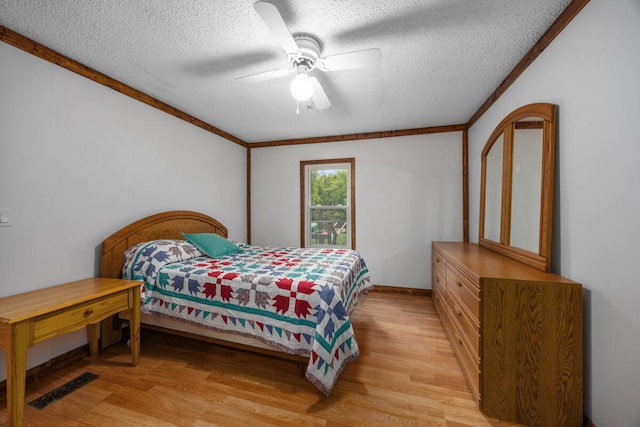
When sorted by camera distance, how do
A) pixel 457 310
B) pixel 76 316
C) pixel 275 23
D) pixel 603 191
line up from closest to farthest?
pixel 603 191
pixel 275 23
pixel 76 316
pixel 457 310

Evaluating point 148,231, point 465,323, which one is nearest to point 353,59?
point 465,323

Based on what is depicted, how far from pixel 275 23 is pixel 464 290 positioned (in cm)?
220

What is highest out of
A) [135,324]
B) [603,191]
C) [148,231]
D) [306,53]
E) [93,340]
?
[306,53]

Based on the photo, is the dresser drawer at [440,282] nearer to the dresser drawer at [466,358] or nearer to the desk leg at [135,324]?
the dresser drawer at [466,358]

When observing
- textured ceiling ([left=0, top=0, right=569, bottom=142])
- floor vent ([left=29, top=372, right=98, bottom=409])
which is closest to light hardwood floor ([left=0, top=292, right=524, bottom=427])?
floor vent ([left=29, top=372, right=98, bottom=409])

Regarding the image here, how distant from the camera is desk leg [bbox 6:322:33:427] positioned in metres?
1.35

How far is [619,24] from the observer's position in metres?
1.25

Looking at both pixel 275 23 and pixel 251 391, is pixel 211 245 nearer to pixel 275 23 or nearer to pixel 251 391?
pixel 251 391

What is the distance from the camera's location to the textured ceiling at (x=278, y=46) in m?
1.58

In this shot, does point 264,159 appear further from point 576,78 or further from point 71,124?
point 576,78

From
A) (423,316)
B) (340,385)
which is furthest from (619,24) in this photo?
(423,316)

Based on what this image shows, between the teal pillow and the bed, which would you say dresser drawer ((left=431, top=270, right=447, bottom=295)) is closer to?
the bed

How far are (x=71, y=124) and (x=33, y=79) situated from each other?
1.14 ft

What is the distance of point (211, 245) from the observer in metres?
2.96
